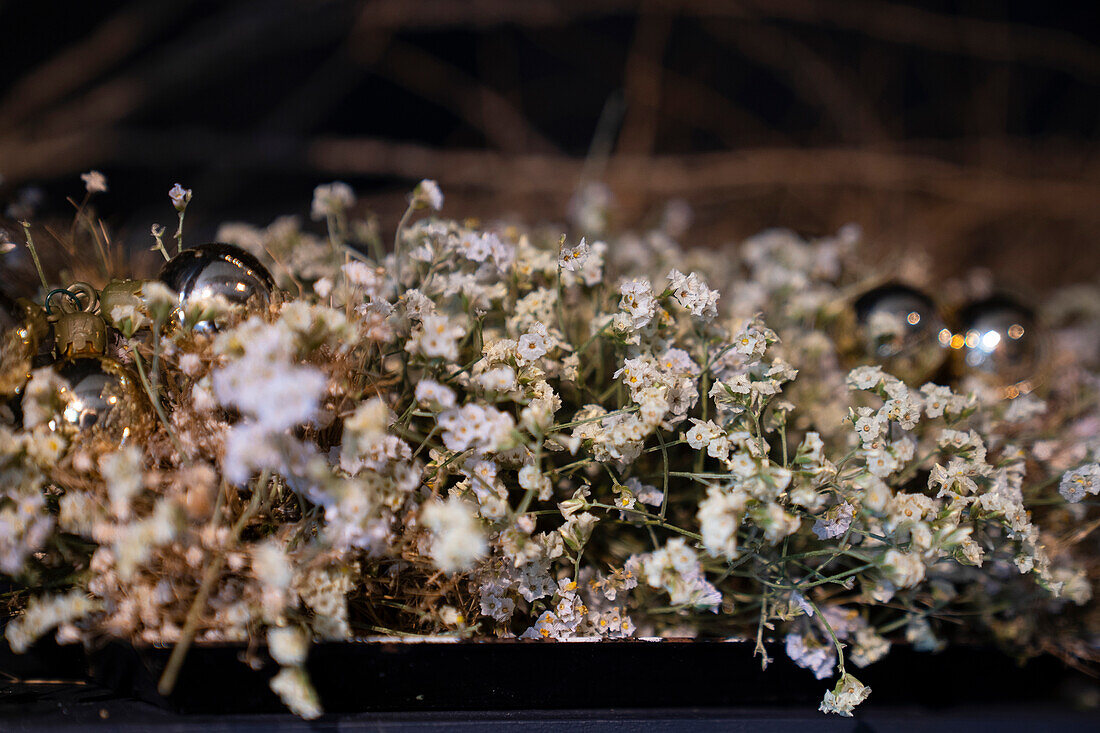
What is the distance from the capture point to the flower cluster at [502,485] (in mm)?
413

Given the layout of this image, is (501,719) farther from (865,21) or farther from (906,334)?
(865,21)

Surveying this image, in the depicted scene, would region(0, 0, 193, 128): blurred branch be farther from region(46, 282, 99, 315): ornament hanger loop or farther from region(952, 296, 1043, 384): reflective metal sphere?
region(952, 296, 1043, 384): reflective metal sphere

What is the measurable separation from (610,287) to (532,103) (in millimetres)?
1145

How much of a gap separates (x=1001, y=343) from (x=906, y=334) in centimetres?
13

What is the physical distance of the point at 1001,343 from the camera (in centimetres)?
78

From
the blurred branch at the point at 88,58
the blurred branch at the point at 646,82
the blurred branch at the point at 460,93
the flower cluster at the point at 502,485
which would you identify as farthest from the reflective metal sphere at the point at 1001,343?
the blurred branch at the point at 88,58

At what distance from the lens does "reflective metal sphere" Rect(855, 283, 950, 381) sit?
2.38ft

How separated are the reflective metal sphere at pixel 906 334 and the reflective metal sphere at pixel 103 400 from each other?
70 centimetres

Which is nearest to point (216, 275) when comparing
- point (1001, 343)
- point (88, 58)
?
point (1001, 343)

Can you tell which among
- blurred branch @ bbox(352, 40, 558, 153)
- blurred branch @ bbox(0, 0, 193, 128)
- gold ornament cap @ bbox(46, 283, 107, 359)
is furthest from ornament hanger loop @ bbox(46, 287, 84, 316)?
blurred branch @ bbox(352, 40, 558, 153)

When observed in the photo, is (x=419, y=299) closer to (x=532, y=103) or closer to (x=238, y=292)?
(x=238, y=292)

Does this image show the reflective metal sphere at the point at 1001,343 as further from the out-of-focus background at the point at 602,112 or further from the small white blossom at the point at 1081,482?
the out-of-focus background at the point at 602,112

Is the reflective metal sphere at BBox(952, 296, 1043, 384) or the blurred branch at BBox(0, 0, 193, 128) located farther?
the blurred branch at BBox(0, 0, 193, 128)

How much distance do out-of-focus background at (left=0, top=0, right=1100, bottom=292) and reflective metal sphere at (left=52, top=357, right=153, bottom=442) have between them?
84cm
